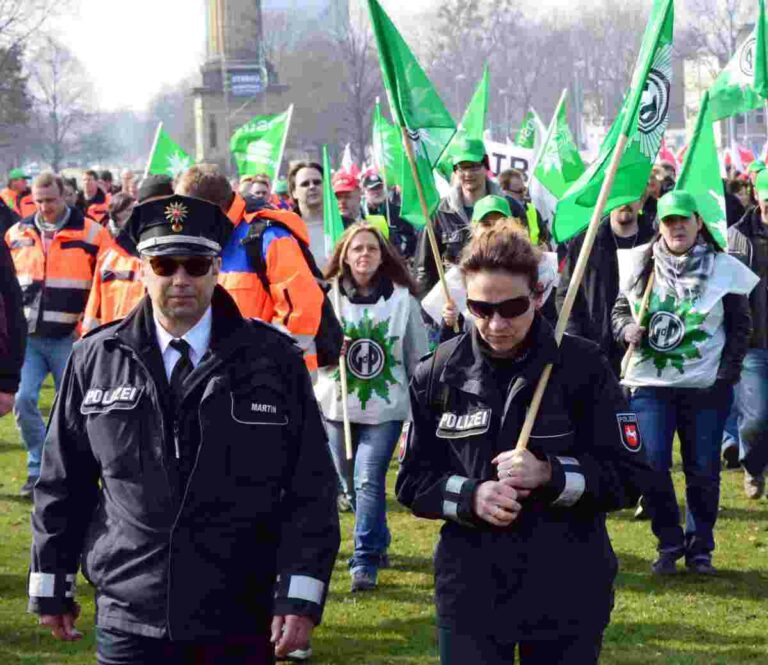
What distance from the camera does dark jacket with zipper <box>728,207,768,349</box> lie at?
9.98 m

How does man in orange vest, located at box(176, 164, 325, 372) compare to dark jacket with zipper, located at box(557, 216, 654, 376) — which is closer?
man in orange vest, located at box(176, 164, 325, 372)

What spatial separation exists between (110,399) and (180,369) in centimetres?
21

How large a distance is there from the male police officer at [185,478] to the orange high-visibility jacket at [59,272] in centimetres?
648

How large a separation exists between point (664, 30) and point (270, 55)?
8462cm

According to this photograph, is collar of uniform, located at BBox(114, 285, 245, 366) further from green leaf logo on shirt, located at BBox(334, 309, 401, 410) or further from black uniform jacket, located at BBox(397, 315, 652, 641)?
green leaf logo on shirt, located at BBox(334, 309, 401, 410)

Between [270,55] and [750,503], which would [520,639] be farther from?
[270,55]

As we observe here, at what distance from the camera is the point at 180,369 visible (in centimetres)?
446

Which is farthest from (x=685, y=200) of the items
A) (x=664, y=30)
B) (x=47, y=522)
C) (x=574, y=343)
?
(x=47, y=522)

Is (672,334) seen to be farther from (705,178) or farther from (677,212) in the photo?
(705,178)

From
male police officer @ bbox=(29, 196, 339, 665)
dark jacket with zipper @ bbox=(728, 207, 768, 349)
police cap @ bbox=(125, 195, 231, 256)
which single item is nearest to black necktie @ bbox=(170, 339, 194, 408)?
male police officer @ bbox=(29, 196, 339, 665)

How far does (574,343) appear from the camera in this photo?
4727mm

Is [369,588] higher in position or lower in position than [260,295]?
lower

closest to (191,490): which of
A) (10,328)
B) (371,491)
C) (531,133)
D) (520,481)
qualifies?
(520,481)

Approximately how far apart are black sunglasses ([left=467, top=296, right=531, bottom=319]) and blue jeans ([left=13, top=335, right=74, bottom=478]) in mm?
7057
